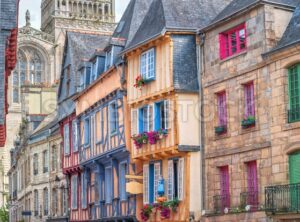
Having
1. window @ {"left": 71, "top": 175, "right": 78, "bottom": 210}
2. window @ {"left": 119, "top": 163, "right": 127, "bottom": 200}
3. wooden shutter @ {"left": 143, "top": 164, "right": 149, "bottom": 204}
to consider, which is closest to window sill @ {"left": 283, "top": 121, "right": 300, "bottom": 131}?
wooden shutter @ {"left": 143, "top": 164, "right": 149, "bottom": 204}

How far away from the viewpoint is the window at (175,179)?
1086 inches

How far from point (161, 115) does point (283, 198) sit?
7.26m

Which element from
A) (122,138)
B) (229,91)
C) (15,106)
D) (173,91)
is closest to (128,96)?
(122,138)

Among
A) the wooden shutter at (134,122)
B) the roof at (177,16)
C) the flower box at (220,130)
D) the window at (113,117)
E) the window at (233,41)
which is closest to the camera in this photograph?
the window at (233,41)

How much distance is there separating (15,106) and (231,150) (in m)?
66.4

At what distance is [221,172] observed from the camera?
87.1ft

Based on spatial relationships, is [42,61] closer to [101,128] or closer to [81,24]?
[81,24]

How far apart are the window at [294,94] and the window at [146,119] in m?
7.08

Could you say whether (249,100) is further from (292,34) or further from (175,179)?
(175,179)

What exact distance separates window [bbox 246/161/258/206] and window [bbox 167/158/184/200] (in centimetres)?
318

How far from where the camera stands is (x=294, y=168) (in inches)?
899

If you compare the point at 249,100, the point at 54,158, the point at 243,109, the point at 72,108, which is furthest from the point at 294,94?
the point at 54,158

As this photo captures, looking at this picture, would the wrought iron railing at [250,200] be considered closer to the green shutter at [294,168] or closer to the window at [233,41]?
the green shutter at [294,168]

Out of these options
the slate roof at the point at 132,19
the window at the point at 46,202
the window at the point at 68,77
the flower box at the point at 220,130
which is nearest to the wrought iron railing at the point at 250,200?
the flower box at the point at 220,130
